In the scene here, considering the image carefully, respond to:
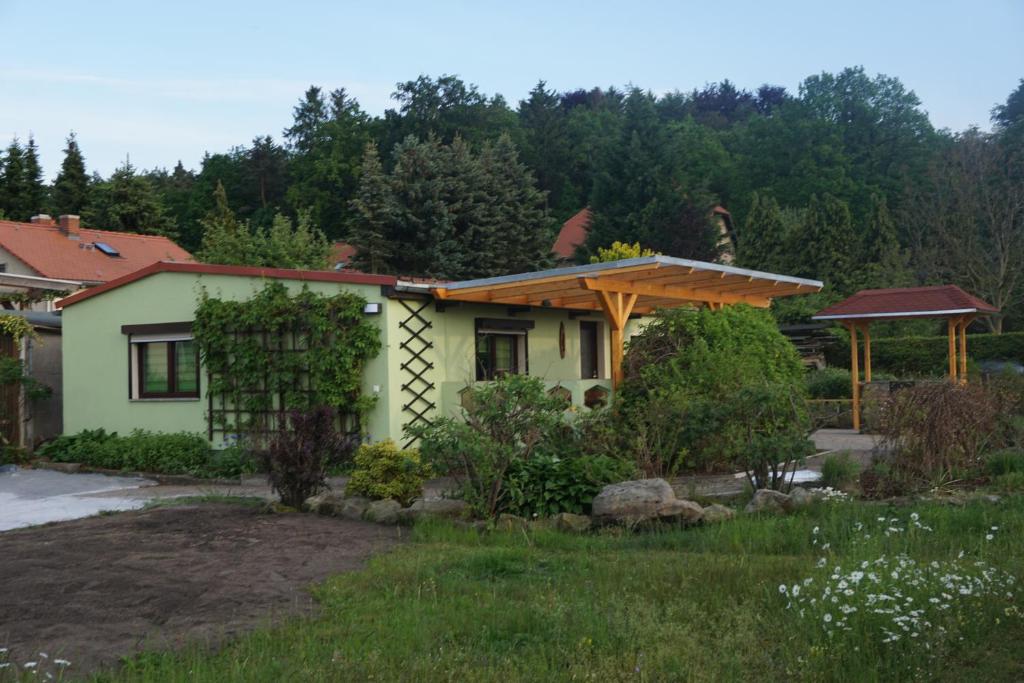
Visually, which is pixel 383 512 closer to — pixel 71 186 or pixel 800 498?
pixel 800 498

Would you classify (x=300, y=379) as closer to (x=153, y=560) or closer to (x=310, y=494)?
(x=310, y=494)

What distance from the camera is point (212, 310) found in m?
15.7

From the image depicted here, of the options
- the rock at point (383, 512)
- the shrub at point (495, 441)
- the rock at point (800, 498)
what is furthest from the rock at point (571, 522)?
the rock at point (800, 498)

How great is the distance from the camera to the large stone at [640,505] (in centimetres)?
859

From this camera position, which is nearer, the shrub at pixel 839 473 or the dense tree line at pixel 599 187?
the shrub at pixel 839 473

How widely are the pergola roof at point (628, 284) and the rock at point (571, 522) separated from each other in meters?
4.96

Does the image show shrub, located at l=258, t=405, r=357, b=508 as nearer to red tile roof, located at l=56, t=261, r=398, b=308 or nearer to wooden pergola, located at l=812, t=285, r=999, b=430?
red tile roof, located at l=56, t=261, r=398, b=308

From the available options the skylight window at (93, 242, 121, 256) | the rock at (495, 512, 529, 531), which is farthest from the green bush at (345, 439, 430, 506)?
the skylight window at (93, 242, 121, 256)

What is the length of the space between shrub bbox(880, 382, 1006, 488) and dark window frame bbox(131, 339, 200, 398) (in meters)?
11.1

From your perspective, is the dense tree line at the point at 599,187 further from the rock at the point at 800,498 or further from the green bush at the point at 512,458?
the rock at the point at 800,498

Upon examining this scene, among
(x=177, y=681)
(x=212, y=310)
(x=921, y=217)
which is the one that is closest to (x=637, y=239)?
(x=921, y=217)

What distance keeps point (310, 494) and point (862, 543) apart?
5.60 metres

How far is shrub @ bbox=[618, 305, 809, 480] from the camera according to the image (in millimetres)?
10594

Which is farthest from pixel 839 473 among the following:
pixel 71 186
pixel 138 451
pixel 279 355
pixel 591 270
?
pixel 71 186
